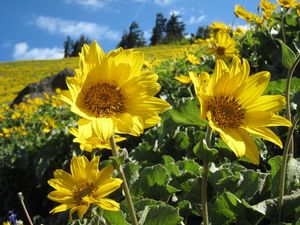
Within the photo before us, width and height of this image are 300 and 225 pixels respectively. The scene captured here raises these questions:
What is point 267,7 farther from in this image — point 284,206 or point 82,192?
point 82,192

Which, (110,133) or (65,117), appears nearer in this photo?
(110,133)

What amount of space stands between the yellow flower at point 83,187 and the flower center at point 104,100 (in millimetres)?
236

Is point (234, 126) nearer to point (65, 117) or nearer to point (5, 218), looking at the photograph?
point (5, 218)

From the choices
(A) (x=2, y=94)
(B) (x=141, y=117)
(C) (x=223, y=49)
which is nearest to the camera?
(B) (x=141, y=117)

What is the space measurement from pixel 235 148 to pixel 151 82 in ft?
1.17

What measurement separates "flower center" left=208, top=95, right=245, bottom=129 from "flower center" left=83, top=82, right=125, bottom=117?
0.31 meters

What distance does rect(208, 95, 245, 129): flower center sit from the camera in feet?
4.45

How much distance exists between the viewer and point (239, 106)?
1.44 metres

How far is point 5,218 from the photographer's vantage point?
14.7 ft

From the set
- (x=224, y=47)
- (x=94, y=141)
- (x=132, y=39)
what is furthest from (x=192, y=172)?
(x=132, y=39)

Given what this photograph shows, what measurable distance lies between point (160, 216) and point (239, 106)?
526mm

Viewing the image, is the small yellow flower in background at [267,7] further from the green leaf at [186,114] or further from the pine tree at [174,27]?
the pine tree at [174,27]

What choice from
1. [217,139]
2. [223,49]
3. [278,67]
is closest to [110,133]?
[217,139]

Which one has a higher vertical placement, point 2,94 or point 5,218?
point 2,94
